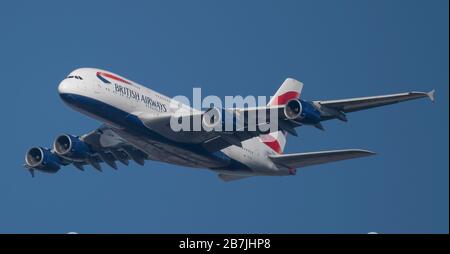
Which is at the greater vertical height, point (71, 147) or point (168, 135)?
point (71, 147)

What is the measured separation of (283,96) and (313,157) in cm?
1053

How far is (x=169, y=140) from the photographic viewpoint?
2383 inches

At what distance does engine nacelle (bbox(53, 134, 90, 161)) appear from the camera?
6712cm

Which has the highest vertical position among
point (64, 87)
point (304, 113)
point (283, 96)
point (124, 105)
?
point (283, 96)

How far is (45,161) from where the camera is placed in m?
69.5

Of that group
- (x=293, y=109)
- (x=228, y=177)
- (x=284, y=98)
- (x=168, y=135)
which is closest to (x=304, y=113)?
(x=293, y=109)

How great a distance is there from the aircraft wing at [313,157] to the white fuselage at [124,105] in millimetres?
4024

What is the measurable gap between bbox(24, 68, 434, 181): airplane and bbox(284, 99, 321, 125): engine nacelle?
0.20 feet

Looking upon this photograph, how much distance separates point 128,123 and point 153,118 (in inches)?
63.4

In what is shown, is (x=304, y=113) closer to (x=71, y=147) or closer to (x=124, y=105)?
(x=124, y=105)

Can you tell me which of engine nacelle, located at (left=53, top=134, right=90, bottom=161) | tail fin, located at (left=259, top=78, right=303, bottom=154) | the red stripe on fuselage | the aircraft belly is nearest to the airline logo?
the aircraft belly
